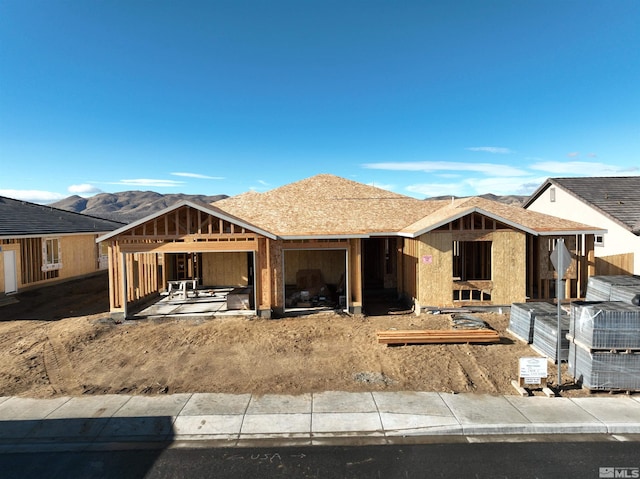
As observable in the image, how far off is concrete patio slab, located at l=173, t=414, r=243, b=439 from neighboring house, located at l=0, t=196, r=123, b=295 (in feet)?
56.8

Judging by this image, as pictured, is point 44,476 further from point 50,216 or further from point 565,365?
point 50,216

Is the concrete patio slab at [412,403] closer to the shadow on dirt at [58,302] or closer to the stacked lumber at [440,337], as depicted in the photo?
the stacked lumber at [440,337]

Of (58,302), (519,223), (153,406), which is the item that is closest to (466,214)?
(519,223)

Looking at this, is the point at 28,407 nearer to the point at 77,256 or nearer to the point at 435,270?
the point at 435,270

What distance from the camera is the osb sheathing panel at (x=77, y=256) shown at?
2472 centimetres

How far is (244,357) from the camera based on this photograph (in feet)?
35.3

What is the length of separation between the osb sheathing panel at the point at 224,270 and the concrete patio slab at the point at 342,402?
12311mm

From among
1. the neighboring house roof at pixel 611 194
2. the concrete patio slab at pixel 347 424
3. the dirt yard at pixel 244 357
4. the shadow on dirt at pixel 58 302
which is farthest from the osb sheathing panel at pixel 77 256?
the neighboring house roof at pixel 611 194

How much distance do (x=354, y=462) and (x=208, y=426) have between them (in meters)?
2.92

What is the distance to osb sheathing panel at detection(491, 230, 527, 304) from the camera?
14.9 meters

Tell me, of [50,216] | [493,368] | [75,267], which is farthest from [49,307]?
[493,368]

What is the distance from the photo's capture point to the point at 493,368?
969cm

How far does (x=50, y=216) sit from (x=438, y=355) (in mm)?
27834

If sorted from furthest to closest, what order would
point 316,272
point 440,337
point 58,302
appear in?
point 316,272
point 58,302
point 440,337
